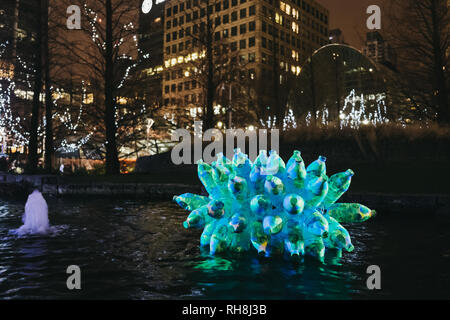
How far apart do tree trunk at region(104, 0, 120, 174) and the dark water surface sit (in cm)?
1095

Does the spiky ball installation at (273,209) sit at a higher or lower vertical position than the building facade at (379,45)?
lower

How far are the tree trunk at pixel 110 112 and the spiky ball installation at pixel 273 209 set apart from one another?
1380 cm

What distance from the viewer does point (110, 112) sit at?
17.8 meters

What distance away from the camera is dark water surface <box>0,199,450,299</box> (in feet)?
11.3

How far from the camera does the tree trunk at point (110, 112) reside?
17672 millimetres

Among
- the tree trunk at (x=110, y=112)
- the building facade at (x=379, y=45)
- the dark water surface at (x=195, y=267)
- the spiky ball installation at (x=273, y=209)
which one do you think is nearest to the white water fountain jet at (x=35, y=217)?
the dark water surface at (x=195, y=267)

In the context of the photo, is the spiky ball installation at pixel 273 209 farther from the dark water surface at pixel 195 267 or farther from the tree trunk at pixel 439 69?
the tree trunk at pixel 439 69

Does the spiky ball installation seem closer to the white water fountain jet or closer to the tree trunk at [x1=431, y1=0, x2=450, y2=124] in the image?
the white water fountain jet

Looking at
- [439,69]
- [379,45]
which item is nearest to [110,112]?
[379,45]

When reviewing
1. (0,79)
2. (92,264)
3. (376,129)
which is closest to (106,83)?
(0,79)

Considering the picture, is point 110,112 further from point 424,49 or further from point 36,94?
point 424,49
